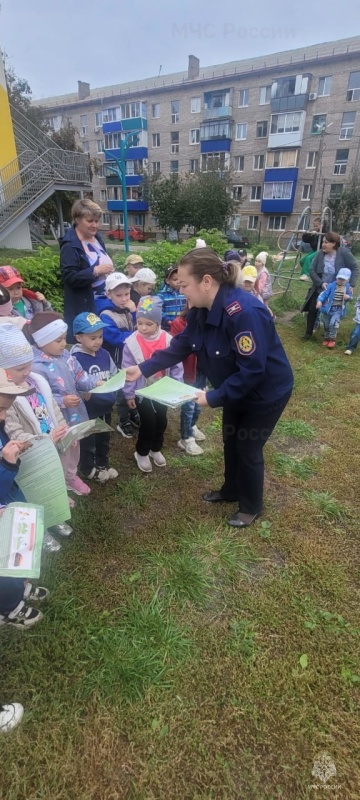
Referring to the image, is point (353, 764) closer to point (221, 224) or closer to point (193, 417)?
point (193, 417)

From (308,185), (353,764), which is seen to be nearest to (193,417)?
(353,764)

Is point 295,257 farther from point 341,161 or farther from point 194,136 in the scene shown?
point 194,136

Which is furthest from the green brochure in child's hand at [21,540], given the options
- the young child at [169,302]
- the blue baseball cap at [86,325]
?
the young child at [169,302]

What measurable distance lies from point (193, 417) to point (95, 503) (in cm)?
119

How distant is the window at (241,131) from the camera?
33.7 metres

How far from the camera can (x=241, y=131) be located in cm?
3394

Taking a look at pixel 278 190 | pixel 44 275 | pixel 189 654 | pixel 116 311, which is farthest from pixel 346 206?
pixel 189 654

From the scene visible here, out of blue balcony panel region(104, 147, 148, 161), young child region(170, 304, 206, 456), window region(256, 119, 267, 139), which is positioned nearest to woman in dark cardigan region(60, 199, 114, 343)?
young child region(170, 304, 206, 456)

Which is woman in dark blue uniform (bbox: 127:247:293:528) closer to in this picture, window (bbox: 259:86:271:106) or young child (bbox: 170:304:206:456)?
young child (bbox: 170:304:206:456)

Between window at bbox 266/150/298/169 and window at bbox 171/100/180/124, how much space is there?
1006cm

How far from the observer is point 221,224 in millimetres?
27828

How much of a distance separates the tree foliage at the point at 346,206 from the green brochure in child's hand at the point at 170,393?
29.3 meters

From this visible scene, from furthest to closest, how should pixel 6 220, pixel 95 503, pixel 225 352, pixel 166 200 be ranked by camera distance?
pixel 166 200 → pixel 6 220 → pixel 95 503 → pixel 225 352

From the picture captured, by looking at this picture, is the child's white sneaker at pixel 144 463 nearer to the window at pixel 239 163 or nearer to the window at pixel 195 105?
the window at pixel 239 163
